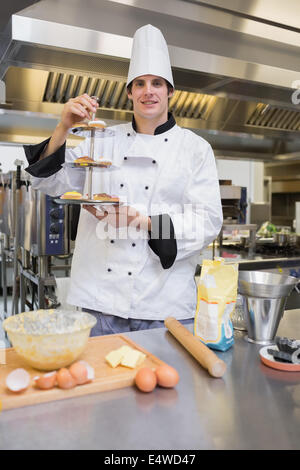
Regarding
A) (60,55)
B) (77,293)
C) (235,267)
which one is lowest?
(77,293)

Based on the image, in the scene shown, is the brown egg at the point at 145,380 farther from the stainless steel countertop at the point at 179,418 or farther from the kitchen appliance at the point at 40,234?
the kitchen appliance at the point at 40,234

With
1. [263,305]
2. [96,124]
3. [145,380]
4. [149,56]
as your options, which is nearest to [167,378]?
[145,380]

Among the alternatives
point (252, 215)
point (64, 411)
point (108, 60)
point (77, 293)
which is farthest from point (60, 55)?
point (252, 215)

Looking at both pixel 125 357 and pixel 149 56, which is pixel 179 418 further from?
pixel 149 56

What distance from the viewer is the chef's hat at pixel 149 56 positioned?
157cm

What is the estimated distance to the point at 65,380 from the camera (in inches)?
34.4

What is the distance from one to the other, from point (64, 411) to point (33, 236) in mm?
2377

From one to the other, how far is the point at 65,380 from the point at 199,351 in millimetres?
347

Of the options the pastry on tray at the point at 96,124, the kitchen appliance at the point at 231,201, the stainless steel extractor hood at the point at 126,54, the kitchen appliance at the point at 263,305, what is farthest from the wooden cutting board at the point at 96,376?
the kitchen appliance at the point at 231,201

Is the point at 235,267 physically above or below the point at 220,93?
below

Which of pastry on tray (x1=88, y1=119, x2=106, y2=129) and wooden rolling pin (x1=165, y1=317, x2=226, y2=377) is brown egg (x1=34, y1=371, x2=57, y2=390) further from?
pastry on tray (x1=88, y1=119, x2=106, y2=129)

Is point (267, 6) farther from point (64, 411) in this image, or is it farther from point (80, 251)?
point (64, 411)
